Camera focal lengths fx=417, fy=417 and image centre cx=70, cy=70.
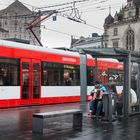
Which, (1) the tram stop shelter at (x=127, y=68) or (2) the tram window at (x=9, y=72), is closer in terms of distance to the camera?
(1) the tram stop shelter at (x=127, y=68)

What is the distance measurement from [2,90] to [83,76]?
26.8 feet

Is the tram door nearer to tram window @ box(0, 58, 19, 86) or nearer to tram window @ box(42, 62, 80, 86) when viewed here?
tram window @ box(0, 58, 19, 86)

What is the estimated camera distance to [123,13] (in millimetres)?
113812

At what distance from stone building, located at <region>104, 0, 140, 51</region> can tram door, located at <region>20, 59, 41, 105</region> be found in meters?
86.5

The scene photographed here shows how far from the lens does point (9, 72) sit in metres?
19.7

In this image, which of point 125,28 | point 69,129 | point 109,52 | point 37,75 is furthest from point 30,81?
point 125,28

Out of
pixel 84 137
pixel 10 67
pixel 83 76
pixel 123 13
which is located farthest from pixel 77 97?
pixel 123 13

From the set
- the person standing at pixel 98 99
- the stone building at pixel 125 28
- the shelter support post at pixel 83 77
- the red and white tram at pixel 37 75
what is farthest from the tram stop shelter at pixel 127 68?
the stone building at pixel 125 28

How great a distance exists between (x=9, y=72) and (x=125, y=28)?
9519 centimetres

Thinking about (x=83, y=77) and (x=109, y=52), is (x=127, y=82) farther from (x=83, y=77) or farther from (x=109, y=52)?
(x=83, y=77)

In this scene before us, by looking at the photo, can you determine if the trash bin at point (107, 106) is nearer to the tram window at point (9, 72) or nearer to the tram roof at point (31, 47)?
the tram window at point (9, 72)

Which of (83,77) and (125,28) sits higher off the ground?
(125,28)

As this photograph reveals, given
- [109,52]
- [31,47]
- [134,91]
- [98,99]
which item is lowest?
[98,99]

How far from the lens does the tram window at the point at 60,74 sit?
22.6m
